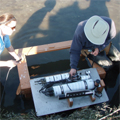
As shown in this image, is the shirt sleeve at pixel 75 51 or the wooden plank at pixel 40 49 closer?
the shirt sleeve at pixel 75 51

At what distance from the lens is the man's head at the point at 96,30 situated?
1.80 meters

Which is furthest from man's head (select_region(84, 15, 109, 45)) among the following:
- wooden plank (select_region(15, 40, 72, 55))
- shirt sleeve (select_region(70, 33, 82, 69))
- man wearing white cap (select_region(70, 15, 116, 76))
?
wooden plank (select_region(15, 40, 72, 55))

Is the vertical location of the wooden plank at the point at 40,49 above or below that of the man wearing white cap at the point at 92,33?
below

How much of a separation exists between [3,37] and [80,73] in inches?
52.5

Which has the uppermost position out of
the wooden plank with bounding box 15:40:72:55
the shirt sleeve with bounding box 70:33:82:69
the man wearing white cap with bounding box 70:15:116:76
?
the man wearing white cap with bounding box 70:15:116:76

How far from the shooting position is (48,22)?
418 centimetres

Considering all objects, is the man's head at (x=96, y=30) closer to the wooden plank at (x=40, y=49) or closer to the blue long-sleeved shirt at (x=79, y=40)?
the blue long-sleeved shirt at (x=79, y=40)

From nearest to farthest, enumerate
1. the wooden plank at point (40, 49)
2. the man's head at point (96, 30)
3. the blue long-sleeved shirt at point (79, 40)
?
the man's head at point (96, 30), the blue long-sleeved shirt at point (79, 40), the wooden plank at point (40, 49)

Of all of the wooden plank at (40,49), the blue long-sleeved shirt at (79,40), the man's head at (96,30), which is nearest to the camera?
the man's head at (96,30)

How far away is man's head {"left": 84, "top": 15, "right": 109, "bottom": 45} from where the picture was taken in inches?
71.0

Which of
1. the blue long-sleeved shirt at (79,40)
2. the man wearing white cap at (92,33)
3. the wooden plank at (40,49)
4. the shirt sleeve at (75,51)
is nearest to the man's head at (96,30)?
the man wearing white cap at (92,33)

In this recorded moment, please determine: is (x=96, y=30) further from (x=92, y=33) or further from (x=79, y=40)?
(x=79, y=40)

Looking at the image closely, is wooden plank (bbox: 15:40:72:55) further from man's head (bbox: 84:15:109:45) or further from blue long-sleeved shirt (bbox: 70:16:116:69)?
man's head (bbox: 84:15:109:45)

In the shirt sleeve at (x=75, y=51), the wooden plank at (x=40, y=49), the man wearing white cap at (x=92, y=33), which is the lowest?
the wooden plank at (x=40, y=49)
